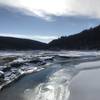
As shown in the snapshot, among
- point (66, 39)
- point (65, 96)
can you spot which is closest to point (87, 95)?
point (65, 96)

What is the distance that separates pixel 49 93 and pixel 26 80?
575 cm

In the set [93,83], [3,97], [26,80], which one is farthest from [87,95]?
[26,80]

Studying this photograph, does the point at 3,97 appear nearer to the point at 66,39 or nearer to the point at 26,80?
the point at 26,80

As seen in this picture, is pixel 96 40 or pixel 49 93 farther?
pixel 96 40

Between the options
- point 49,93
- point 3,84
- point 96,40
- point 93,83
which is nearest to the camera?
point 49,93

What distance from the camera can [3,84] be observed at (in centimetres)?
1517

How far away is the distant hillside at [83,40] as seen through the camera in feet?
478

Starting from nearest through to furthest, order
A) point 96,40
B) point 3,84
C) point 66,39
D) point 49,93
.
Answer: point 49,93, point 3,84, point 96,40, point 66,39

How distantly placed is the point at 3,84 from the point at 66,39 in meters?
160

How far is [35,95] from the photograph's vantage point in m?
11.7

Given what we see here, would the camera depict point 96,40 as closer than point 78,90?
No

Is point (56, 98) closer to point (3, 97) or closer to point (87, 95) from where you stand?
point (87, 95)

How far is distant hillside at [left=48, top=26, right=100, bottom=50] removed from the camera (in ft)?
478

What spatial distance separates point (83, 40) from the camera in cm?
15275
